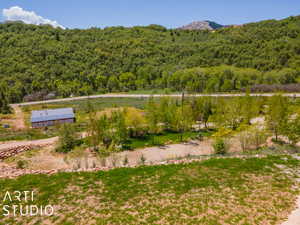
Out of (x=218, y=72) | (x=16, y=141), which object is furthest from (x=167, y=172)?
(x=218, y=72)

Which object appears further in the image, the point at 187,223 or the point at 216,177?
the point at 216,177

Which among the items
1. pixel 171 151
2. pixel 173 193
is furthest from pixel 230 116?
pixel 173 193

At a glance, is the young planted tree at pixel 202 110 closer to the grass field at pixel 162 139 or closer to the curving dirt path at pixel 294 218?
the grass field at pixel 162 139

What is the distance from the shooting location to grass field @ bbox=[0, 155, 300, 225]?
959 cm

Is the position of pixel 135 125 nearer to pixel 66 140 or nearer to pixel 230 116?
pixel 66 140

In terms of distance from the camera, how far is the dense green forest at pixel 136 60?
7738cm

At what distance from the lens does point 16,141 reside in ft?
95.6

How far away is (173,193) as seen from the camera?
11.4 m

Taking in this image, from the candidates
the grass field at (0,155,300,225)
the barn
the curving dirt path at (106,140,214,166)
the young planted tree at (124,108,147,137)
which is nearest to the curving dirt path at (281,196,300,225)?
the grass field at (0,155,300,225)

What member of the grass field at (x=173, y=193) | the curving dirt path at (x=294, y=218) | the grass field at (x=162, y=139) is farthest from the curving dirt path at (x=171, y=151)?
the curving dirt path at (x=294, y=218)

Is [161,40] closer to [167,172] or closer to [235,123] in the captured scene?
[235,123]

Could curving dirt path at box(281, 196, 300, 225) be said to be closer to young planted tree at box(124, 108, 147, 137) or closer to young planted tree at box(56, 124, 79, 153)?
young planted tree at box(124, 108, 147, 137)

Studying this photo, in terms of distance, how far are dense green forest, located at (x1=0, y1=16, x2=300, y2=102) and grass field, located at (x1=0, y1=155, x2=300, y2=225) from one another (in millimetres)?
60141

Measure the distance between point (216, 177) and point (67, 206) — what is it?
8.93 m
